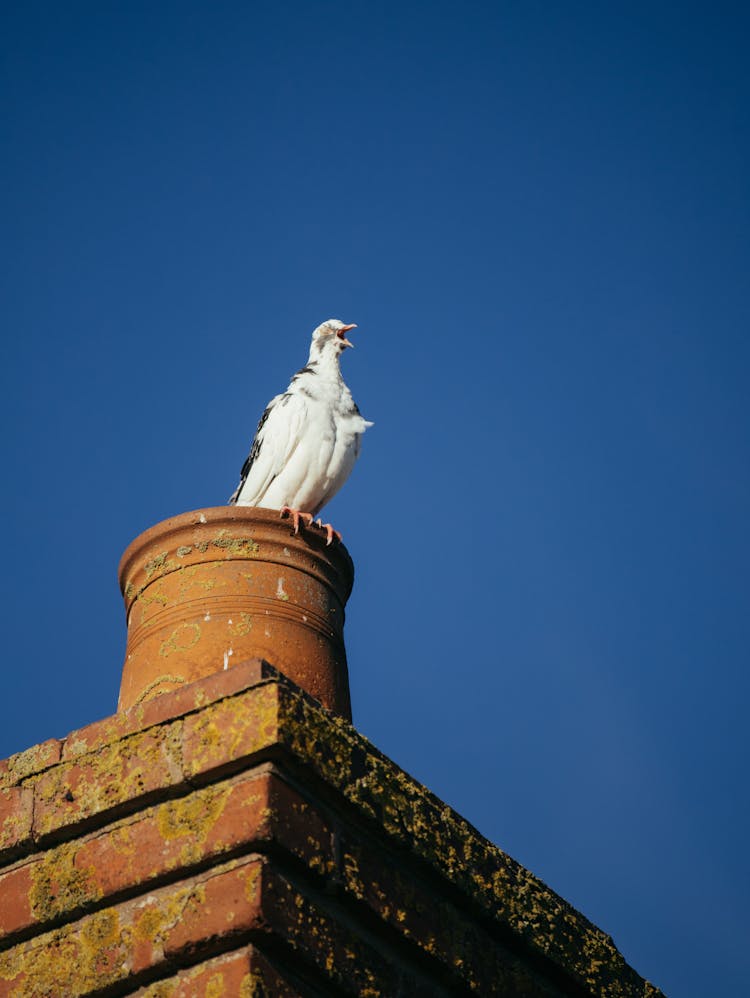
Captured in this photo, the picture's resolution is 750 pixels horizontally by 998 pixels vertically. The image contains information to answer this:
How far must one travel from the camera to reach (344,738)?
2652 mm

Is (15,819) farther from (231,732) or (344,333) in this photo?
(344,333)

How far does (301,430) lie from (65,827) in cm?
438

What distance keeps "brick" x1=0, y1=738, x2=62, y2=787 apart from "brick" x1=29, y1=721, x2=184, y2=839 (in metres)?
0.07

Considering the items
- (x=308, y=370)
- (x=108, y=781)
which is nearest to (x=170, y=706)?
(x=108, y=781)

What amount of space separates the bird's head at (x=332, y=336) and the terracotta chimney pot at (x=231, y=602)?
4.42 meters

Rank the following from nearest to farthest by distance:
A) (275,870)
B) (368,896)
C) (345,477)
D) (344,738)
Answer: (275,870)
(368,896)
(344,738)
(345,477)

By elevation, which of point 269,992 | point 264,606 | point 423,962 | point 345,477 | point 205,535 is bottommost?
point 269,992

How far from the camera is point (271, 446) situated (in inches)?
268

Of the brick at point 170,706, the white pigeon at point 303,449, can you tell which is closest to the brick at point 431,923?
the brick at point 170,706

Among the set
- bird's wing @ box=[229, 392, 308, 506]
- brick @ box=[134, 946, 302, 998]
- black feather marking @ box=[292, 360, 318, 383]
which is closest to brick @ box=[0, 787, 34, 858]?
brick @ box=[134, 946, 302, 998]

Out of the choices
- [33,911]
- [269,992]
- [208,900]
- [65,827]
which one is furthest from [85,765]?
[269,992]

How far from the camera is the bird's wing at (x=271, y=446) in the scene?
6777mm

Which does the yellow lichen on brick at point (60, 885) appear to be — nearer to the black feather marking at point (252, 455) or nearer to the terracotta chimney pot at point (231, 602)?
the terracotta chimney pot at point (231, 602)

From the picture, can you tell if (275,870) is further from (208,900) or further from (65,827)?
(65,827)
